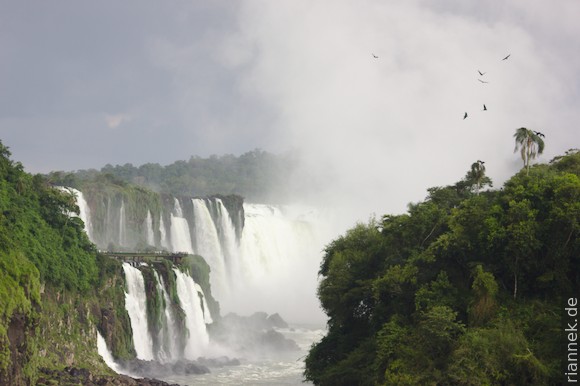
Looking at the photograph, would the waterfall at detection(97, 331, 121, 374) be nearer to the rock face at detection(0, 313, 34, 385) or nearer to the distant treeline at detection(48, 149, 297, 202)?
the rock face at detection(0, 313, 34, 385)

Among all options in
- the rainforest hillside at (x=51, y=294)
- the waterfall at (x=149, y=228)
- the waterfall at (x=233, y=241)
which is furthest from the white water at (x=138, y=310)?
the waterfall at (x=149, y=228)

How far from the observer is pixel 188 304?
55.6 m

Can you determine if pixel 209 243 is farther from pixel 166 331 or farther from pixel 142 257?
pixel 166 331

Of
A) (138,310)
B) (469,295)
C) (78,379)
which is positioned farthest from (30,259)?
(469,295)

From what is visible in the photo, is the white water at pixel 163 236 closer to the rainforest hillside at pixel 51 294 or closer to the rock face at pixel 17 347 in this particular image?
the rainforest hillside at pixel 51 294

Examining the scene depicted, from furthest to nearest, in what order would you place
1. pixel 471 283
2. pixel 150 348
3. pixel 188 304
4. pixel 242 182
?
pixel 242 182, pixel 188 304, pixel 150 348, pixel 471 283

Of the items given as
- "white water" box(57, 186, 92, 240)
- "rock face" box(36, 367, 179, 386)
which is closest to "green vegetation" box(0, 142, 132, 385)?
"rock face" box(36, 367, 179, 386)

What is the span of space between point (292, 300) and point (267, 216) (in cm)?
1417

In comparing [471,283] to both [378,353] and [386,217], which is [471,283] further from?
[386,217]

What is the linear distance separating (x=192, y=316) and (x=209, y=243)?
74.9ft

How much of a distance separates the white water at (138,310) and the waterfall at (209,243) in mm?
27497

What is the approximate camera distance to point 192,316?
183ft

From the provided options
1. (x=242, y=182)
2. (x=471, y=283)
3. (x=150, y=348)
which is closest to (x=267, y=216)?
(x=150, y=348)

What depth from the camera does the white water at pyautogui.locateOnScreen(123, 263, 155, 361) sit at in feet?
157
